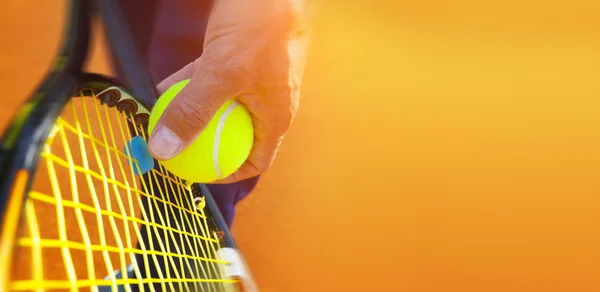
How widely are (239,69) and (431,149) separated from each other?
96 centimetres

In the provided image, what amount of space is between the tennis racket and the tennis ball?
0.12ft

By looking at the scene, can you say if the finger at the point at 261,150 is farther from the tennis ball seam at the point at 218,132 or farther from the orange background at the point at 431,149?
the orange background at the point at 431,149

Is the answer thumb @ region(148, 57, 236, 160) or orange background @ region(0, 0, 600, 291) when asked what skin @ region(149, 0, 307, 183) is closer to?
thumb @ region(148, 57, 236, 160)

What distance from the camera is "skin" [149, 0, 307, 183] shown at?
502mm

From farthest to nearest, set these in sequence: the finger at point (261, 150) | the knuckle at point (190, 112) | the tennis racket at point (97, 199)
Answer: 1. the finger at point (261, 150)
2. the knuckle at point (190, 112)
3. the tennis racket at point (97, 199)

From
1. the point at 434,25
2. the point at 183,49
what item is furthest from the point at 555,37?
the point at 183,49

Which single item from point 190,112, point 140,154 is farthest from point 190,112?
point 140,154

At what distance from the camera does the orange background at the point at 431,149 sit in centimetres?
123

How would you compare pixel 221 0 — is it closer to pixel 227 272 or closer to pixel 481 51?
pixel 227 272

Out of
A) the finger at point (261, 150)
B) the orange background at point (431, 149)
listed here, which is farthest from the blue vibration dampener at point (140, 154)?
the orange background at point (431, 149)

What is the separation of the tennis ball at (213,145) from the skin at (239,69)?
20 millimetres

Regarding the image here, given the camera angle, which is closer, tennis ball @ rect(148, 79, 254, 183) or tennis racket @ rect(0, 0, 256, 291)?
tennis racket @ rect(0, 0, 256, 291)

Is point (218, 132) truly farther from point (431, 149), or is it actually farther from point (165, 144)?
point (431, 149)

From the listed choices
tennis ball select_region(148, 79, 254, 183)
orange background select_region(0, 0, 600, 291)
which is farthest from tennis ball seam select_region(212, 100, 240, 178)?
orange background select_region(0, 0, 600, 291)
